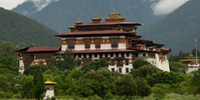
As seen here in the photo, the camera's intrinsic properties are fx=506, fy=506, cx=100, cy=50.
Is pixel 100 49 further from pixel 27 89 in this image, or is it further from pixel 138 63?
pixel 27 89

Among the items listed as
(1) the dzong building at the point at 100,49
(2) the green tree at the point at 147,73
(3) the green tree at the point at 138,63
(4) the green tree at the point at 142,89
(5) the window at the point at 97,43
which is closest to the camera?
(4) the green tree at the point at 142,89

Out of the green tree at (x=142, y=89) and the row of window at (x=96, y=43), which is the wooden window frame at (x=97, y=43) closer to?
the row of window at (x=96, y=43)

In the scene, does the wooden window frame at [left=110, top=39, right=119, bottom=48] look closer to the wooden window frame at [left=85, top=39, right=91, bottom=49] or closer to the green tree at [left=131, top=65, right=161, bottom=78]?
the wooden window frame at [left=85, top=39, right=91, bottom=49]

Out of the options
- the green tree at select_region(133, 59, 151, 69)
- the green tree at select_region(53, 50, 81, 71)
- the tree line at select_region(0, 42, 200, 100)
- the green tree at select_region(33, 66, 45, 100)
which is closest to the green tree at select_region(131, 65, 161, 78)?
the tree line at select_region(0, 42, 200, 100)

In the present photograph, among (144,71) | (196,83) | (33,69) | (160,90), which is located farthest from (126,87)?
(33,69)

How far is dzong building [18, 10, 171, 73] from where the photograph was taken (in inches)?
3878

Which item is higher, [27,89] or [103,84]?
[103,84]

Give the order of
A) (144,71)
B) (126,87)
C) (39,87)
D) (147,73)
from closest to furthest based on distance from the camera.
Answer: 1. (39,87)
2. (126,87)
3. (147,73)
4. (144,71)

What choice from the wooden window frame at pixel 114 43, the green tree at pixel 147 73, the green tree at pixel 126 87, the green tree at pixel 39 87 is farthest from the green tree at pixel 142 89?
the wooden window frame at pixel 114 43

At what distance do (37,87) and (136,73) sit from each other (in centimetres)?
2733

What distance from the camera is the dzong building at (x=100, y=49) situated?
9850 centimetres

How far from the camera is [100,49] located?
101 m

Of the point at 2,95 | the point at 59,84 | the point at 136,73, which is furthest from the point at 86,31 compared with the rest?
the point at 2,95

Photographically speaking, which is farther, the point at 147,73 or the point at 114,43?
the point at 114,43
